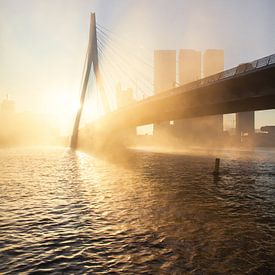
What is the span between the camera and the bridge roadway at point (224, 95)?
38.0 metres

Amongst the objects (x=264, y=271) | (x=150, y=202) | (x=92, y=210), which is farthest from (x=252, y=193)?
(x=264, y=271)

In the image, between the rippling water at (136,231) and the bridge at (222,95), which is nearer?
the rippling water at (136,231)

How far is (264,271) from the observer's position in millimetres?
9867

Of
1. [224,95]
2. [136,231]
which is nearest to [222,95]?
[224,95]

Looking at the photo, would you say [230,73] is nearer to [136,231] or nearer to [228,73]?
[228,73]

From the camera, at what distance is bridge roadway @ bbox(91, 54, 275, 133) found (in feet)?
125

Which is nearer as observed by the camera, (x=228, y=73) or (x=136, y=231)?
(x=136, y=231)

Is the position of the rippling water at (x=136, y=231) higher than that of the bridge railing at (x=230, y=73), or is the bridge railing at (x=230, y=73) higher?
the bridge railing at (x=230, y=73)

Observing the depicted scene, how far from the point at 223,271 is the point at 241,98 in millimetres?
36834

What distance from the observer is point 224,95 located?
4744 cm

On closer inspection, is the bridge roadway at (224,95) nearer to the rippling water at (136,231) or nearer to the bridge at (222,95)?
the bridge at (222,95)

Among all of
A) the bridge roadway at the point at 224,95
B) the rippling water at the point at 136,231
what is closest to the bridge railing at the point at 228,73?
the bridge roadway at the point at 224,95

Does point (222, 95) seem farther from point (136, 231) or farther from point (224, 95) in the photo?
point (136, 231)

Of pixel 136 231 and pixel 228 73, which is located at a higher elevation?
pixel 228 73
